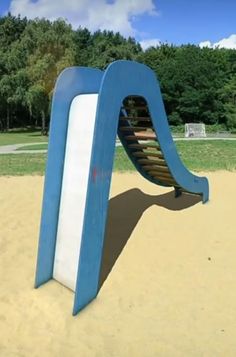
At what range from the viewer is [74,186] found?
4.83 metres

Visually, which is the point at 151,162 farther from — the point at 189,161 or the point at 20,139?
the point at 20,139

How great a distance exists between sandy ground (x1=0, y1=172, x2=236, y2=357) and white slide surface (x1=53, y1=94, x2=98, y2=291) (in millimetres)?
326

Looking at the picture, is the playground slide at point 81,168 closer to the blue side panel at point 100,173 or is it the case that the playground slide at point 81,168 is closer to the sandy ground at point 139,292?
the blue side panel at point 100,173

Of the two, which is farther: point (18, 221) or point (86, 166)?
point (18, 221)

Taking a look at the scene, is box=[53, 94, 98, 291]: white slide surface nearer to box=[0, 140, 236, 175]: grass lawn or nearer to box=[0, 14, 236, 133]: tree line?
box=[0, 140, 236, 175]: grass lawn

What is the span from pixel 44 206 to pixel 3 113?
1571 inches

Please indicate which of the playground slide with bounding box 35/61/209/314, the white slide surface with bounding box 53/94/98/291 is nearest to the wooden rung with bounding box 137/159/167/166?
A: the playground slide with bounding box 35/61/209/314

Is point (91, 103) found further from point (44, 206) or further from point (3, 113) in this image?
point (3, 113)

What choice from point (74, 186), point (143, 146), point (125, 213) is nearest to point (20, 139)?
point (125, 213)

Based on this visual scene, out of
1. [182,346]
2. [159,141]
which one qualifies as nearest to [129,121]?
[159,141]

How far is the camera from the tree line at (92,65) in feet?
110

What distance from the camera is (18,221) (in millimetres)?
7000

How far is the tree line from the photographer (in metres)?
33.6

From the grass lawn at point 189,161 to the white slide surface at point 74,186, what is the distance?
6226 millimetres
